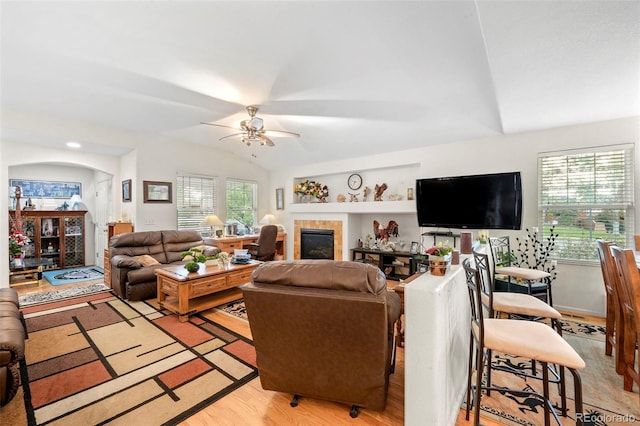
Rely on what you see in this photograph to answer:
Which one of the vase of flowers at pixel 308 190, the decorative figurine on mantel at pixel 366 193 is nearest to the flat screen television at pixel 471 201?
the decorative figurine on mantel at pixel 366 193

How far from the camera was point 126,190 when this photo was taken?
5.47m

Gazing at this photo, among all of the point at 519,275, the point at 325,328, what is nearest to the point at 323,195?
the point at 519,275

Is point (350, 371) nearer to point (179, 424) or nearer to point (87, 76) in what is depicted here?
point (179, 424)

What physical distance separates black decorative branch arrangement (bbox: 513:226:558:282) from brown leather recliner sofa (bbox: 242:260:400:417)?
3.16m

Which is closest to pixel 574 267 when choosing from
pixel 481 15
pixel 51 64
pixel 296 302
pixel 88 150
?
Answer: pixel 481 15

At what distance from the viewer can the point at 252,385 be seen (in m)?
2.07

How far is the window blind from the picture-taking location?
5836mm

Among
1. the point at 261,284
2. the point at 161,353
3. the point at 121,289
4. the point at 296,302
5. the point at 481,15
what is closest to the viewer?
the point at 296,302

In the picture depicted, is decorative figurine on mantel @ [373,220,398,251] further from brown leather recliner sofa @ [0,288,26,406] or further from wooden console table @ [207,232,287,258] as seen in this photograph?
brown leather recliner sofa @ [0,288,26,406]

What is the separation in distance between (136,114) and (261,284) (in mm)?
4282

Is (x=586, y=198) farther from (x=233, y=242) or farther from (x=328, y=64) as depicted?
(x=233, y=242)

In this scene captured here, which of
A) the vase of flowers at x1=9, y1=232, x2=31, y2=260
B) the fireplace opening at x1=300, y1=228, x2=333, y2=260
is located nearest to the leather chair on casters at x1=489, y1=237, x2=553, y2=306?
the fireplace opening at x1=300, y1=228, x2=333, y2=260

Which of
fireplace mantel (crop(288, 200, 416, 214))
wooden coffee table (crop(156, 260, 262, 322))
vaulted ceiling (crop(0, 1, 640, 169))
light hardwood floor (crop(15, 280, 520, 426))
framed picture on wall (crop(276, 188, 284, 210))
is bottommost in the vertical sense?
light hardwood floor (crop(15, 280, 520, 426))

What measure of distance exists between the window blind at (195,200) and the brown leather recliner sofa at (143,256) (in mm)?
595
